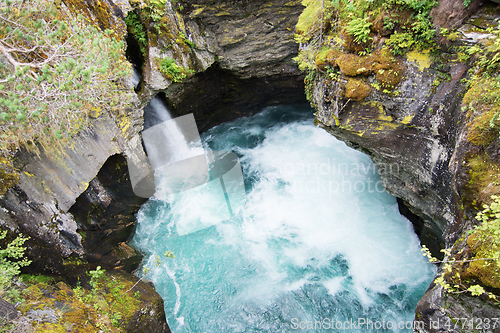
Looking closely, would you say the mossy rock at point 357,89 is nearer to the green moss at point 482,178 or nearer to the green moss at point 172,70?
the green moss at point 482,178

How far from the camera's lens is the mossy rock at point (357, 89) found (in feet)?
20.4

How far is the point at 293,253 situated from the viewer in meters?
8.59

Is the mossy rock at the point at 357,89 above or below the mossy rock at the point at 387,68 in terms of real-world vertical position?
below

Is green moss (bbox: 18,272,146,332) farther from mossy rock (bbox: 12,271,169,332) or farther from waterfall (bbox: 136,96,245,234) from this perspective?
waterfall (bbox: 136,96,245,234)

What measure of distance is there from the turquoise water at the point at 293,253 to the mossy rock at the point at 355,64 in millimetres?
5421

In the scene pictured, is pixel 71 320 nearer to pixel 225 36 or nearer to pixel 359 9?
pixel 359 9

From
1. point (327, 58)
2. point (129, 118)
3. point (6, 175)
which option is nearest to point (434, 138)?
point (327, 58)

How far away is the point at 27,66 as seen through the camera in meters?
4.12

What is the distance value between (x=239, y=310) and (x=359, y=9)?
8.88m

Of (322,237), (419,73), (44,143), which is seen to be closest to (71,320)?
(44,143)

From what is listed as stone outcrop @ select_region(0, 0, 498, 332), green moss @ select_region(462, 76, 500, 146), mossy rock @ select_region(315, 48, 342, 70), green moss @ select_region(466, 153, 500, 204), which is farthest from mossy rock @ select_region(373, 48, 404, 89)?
green moss @ select_region(466, 153, 500, 204)

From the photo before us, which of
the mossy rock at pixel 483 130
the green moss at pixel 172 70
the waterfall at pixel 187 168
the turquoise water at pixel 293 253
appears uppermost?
the green moss at pixel 172 70

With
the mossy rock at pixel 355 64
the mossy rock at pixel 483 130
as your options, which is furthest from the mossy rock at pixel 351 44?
the mossy rock at pixel 483 130

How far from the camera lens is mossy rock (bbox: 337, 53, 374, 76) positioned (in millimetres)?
5973
